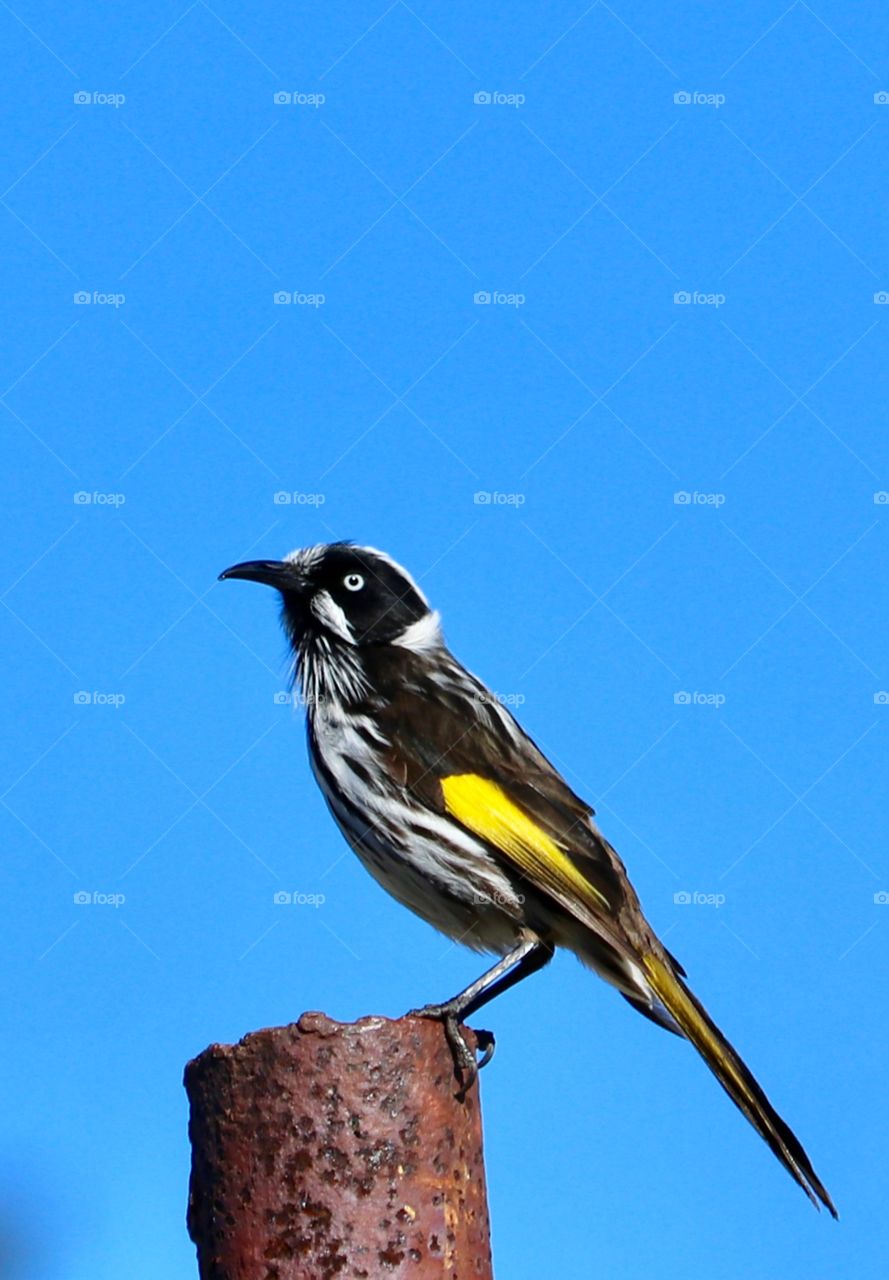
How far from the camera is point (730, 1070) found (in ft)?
23.4

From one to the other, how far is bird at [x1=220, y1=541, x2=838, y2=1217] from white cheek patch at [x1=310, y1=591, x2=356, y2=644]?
37 centimetres

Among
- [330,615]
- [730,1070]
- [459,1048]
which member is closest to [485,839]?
[730,1070]

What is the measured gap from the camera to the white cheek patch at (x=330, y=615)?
912cm

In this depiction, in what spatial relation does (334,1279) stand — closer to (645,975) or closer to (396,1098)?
(396,1098)

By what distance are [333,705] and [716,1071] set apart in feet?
9.01

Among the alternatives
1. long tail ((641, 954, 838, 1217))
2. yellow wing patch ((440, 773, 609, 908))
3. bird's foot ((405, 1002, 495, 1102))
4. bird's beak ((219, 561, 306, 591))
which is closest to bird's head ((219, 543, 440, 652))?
bird's beak ((219, 561, 306, 591))

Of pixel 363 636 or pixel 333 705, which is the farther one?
pixel 363 636

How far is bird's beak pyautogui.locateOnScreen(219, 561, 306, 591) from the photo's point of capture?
9227 millimetres

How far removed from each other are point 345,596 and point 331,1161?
5.12 meters

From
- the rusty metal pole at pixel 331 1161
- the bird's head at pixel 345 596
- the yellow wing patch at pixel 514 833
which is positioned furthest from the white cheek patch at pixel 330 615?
the rusty metal pole at pixel 331 1161

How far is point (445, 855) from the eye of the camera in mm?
7703

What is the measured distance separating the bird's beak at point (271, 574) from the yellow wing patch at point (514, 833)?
1.95 metres

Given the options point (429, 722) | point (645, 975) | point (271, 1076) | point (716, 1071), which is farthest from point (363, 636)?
point (271, 1076)

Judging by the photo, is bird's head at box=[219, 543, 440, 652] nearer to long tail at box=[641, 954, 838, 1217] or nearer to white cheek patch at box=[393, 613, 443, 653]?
white cheek patch at box=[393, 613, 443, 653]
